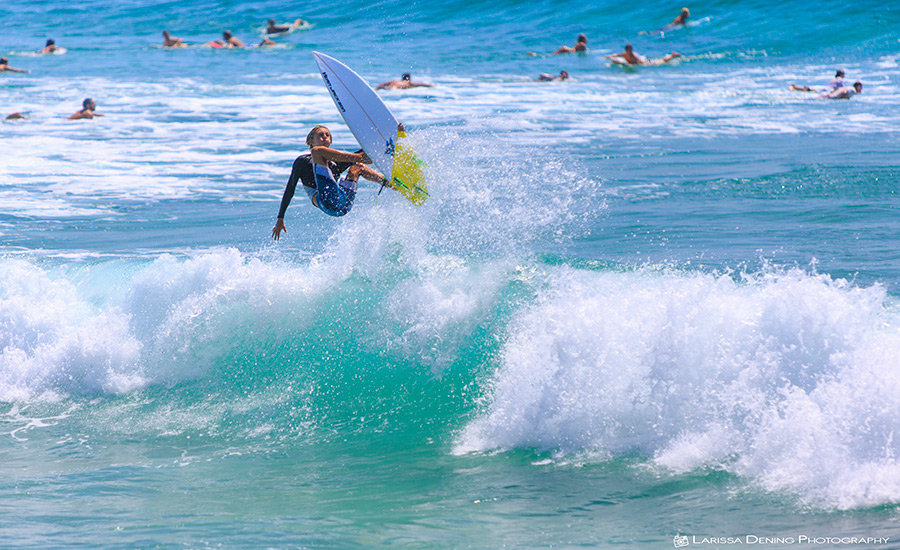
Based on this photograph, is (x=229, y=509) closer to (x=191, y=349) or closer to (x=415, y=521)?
(x=415, y=521)

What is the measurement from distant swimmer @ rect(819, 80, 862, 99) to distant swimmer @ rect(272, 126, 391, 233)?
16962 mm

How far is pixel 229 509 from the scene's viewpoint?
5953 mm

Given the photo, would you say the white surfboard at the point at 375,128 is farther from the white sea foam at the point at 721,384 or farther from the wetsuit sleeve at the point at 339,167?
the white sea foam at the point at 721,384

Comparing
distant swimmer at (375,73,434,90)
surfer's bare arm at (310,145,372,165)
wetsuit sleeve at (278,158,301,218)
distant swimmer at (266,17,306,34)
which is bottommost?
Answer: wetsuit sleeve at (278,158,301,218)

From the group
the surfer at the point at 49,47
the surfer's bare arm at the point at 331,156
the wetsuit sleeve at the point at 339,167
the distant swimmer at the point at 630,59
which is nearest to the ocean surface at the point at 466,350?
the wetsuit sleeve at the point at 339,167

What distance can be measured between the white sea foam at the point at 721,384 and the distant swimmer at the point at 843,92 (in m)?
16.5

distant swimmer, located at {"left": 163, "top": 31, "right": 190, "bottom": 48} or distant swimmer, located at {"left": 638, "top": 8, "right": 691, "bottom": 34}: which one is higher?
distant swimmer, located at {"left": 163, "top": 31, "right": 190, "bottom": 48}

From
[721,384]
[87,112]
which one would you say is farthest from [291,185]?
[87,112]

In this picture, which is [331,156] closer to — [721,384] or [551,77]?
[721,384]

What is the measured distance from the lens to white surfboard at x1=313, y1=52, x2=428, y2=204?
8758 mm

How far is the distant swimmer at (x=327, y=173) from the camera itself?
8.30 metres

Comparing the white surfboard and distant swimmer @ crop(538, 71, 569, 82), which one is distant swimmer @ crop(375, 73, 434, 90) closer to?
distant swimmer @ crop(538, 71, 569, 82)

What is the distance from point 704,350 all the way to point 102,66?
30.4 meters

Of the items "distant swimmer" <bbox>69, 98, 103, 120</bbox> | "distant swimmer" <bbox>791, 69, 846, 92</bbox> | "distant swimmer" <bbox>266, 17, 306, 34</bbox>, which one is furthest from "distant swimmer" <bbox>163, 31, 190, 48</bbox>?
"distant swimmer" <bbox>791, 69, 846, 92</bbox>
